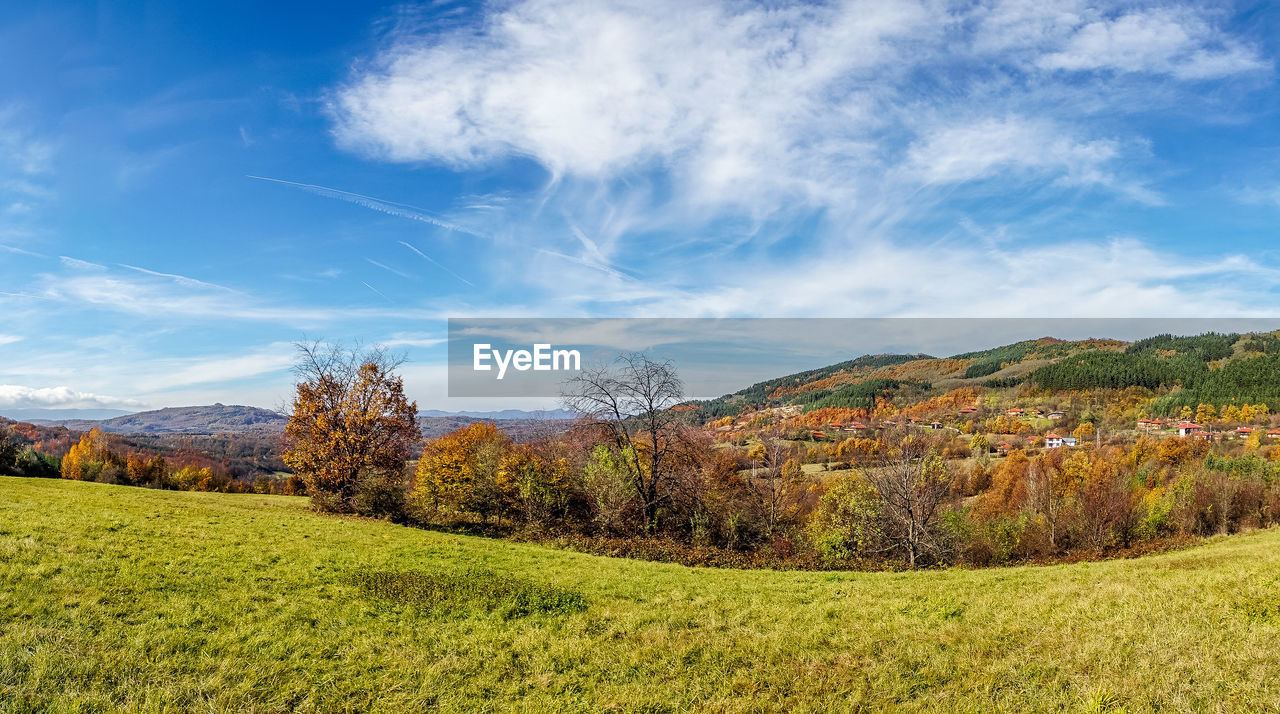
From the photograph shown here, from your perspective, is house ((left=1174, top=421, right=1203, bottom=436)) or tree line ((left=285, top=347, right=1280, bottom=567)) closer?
Answer: tree line ((left=285, top=347, right=1280, bottom=567))

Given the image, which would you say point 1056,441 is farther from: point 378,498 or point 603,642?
point 603,642

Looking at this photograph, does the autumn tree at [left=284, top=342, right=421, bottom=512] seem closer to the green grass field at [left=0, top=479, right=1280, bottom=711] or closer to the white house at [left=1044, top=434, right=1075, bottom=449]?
the green grass field at [left=0, top=479, right=1280, bottom=711]

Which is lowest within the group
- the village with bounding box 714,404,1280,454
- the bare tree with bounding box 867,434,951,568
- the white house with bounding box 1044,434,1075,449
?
the white house with bounding box 1044,434,1075,449

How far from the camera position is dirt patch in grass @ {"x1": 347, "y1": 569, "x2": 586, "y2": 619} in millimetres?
11074

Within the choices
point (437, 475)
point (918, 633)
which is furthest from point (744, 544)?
point (918, 633)

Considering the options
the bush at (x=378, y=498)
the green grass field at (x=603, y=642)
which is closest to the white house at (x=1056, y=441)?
the bush at (x=378, y=498)

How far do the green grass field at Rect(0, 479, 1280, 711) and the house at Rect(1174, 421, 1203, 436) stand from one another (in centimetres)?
18034

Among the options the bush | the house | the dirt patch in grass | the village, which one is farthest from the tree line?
the house

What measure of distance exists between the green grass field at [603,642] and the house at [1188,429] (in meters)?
180

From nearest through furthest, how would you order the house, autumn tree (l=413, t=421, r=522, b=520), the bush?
1. the bush
2. autumn tree (l=413, t=421, r=522, b=520)
3. the house

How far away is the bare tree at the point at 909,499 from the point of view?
1085 inches

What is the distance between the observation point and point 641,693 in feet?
24.8

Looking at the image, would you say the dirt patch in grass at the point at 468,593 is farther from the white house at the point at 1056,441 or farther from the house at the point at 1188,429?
the house at the point at 1188,429

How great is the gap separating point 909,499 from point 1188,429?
177934 millimetres
